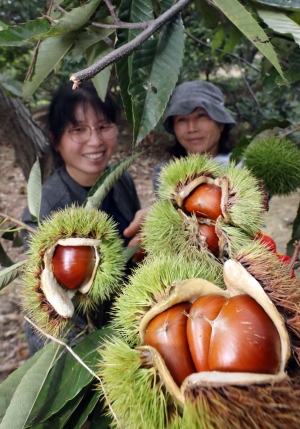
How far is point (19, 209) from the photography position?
13.3 ft

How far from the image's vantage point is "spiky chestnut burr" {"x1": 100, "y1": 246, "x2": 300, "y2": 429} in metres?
0.43

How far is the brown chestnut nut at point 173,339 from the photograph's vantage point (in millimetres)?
490

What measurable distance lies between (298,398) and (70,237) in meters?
0.55

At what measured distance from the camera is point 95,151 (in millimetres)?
1635

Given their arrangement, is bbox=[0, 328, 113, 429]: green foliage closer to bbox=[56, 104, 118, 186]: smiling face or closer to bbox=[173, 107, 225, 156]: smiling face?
bbox=[56, 104, 118, 186]: smiling face

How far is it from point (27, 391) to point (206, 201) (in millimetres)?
563

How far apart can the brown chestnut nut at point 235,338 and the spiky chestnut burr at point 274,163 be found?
0.58 meters

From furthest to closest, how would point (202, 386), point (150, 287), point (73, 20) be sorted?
1. point (73, 20)
2. point (150, 287)
3. point (202, 386)

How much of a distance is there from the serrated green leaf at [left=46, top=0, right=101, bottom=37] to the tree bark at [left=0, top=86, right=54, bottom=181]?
1.52 meters

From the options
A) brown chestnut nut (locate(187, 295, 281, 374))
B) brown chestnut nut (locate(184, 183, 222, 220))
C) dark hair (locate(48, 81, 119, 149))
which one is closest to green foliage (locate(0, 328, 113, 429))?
brown chestnut nut (locate(187, 295, 281, 374))

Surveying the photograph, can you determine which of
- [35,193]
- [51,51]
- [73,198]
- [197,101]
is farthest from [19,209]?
[51,51]

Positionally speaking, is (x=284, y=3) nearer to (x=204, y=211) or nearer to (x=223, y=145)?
(x=204, y=211)

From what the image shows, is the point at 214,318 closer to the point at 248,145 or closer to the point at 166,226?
the point at 166,226

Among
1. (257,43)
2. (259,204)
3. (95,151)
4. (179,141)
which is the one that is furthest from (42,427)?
(179,141)
